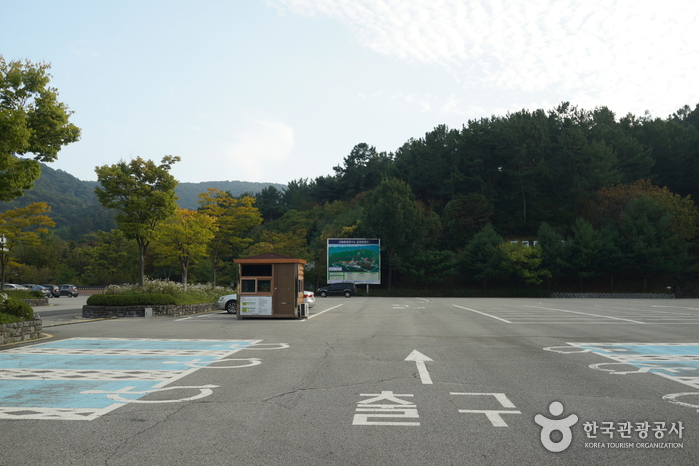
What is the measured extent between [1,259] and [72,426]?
34631mm

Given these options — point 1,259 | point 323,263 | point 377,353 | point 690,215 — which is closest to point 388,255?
point 323,263

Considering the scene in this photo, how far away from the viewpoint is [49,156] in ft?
58.6

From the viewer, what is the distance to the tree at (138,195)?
84.5 ft

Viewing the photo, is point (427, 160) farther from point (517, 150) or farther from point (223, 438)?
point (223, 438)

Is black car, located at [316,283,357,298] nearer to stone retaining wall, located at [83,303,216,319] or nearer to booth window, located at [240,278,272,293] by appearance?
stone retaining wall, located at [83,303,216,319]

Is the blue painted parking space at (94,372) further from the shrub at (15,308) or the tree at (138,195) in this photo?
the tree at (138,195)

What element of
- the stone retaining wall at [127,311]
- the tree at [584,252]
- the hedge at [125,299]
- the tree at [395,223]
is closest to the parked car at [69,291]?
the tree at [395,223]

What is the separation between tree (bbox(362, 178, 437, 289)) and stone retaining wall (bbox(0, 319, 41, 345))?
5215 cm

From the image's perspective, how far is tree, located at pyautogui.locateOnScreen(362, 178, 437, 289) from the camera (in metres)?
65.2

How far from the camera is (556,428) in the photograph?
18.0 feet

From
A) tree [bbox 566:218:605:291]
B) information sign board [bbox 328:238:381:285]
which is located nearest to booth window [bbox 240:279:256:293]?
information sign board [bbox 328:238:381:285]

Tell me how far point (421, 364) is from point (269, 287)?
13.1 m

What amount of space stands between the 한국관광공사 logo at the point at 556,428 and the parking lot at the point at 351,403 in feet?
0.09

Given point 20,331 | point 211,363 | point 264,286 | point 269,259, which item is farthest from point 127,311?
point 211,363
